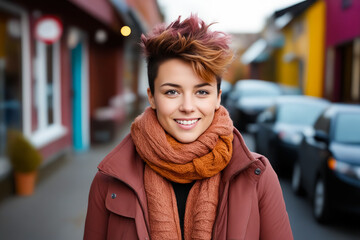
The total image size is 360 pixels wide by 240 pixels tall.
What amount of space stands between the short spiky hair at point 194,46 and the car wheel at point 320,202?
4.13 metres

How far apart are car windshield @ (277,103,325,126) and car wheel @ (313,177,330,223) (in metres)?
2.69

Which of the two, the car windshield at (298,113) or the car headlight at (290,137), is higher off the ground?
the car windshield at (298,113)

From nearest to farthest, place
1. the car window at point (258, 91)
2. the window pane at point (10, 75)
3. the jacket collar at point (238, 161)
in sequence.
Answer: the jacket collar at point (238, 161), the window pane at point (10, 75), the car window at point (258, 91)

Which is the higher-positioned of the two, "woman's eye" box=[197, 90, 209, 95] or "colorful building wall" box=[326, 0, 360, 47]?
"colorful building wall" box=[326, 0, 360, 47]

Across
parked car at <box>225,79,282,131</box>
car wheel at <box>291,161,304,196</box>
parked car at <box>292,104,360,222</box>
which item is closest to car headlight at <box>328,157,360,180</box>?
parked car at <box>292,104,360,222</box>

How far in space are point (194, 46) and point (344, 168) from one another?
4.08 metres

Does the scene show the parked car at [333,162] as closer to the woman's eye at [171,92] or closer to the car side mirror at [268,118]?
the car side mirror at [268,118]

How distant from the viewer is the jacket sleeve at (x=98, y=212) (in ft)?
6.77

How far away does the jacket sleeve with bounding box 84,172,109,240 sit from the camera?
2064mm

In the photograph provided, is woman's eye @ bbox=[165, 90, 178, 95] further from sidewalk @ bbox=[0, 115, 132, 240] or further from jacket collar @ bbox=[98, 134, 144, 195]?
sidewalk @ bbox=[0, 115, 132, 240]

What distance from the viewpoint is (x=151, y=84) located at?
2.02 m

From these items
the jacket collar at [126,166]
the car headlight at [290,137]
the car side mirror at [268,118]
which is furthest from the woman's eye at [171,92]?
the car side mirror at [268,118]

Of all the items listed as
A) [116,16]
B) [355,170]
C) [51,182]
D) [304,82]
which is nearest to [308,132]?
[355,170]

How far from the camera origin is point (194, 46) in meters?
1.85
